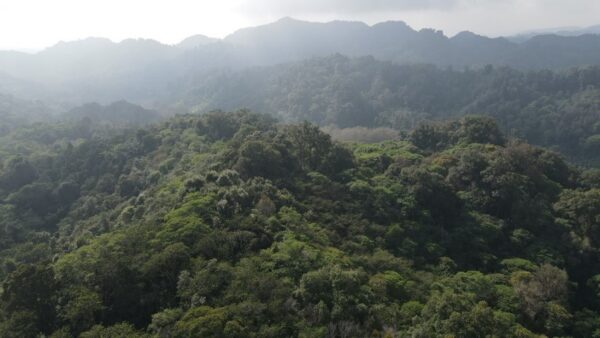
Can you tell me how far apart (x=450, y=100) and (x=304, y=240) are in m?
157

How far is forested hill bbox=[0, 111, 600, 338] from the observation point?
23.7 metres

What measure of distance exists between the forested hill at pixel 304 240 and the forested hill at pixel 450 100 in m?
72.8

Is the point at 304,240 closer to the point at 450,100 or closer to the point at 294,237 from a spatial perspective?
the point at 294,237

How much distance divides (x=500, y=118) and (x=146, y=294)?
14147 cm

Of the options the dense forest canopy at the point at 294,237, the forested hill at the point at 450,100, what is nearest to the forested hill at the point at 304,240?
the dense forest canopy at the point at 294,237

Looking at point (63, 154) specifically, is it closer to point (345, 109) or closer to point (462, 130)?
point (462, 130)

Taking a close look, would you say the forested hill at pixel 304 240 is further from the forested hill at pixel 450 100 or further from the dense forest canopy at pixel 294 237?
the forested hill at pixel 450 100

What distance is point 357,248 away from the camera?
36250 mm

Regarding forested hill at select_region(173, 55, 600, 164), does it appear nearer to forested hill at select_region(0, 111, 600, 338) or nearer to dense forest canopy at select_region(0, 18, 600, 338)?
forested hill at select_region(0, 111, 600, 338)

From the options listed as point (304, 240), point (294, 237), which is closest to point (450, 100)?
point (304, 240)

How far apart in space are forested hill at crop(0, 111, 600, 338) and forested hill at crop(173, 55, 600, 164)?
2865 inches

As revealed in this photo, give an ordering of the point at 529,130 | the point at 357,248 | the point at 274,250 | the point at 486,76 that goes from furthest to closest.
A: the point at 486,76, the point at 529,130, the point at 357,248, the point at 274,250

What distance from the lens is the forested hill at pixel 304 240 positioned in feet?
77.8

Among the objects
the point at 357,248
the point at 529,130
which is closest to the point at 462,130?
the point at 357,248
